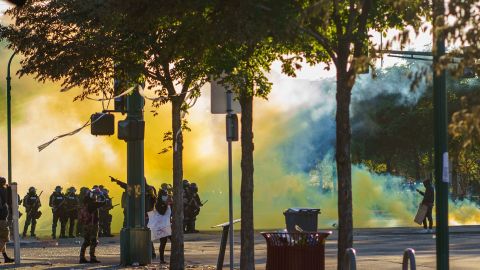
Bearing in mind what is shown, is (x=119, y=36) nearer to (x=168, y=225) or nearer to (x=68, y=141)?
(x=168, y=225)

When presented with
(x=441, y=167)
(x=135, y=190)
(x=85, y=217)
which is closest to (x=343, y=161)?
(x=441, y=167)

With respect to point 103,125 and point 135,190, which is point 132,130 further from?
point 135,190

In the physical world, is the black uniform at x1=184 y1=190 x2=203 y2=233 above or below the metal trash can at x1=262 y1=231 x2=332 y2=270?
above

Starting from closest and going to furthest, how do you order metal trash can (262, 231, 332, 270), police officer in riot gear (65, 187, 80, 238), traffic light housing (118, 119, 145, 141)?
metal trash can (262, 231, 332, 270) → traffic light housing (118, 119, 145, 141) → police officer in riot gear (65, 187, 80, 238)

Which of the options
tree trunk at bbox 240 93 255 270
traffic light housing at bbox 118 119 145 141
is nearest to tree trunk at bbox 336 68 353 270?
tree trunk at bbox 240 93 255 270

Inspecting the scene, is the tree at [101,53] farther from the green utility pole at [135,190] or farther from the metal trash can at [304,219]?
the metal trash can at [304,219]

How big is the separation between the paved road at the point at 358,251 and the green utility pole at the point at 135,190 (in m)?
0.43

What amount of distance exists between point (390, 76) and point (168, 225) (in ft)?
203

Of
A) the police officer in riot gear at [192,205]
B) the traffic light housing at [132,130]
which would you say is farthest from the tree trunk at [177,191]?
the police officer in riot gear at [192,205]

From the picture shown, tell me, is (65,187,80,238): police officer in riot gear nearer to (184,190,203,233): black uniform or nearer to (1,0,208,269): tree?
(184,190,203,233): black uniform

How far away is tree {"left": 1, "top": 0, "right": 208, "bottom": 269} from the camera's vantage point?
21.5 m

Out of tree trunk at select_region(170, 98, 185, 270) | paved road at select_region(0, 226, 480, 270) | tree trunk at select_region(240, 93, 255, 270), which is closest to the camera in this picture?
tree trunk at select_region(240, 93, 255, 270)

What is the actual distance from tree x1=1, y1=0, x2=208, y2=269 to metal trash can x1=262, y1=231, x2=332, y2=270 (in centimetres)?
444

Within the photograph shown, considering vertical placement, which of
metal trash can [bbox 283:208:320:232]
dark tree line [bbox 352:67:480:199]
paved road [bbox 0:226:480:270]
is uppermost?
dark tree line [bbox 352:67:480:199]
